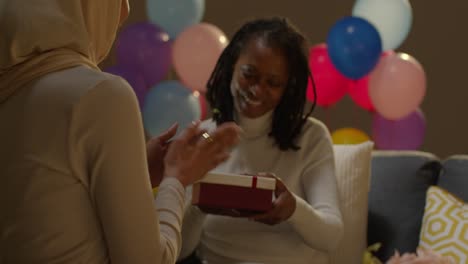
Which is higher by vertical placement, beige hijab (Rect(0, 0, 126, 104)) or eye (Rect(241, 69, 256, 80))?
beige hijab (Rect(0, 0, 126, 104))

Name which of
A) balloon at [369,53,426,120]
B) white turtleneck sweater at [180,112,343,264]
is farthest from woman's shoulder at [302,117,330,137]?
balloon at [369,53,426,120]

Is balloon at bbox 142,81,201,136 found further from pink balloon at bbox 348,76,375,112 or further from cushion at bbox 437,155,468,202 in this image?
cushion at bbox 437,155,468,202

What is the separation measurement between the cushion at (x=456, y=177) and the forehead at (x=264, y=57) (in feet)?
2.37

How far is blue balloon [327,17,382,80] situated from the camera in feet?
Answer: 10.0

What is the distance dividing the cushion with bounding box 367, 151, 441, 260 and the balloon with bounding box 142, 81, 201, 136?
0.99 meters

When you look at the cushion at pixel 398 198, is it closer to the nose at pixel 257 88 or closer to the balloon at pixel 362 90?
the nose at pixel 257 88

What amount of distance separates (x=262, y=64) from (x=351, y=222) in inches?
24.9

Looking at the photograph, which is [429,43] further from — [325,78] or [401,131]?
[325,78]

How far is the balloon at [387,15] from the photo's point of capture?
3268 millimetres

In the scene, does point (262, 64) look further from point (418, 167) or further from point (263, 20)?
point (418, 167)

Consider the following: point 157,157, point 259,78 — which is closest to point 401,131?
point 259,78

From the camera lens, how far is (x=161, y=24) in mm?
3266

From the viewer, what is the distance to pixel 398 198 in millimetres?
2398

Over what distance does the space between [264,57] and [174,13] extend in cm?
121
